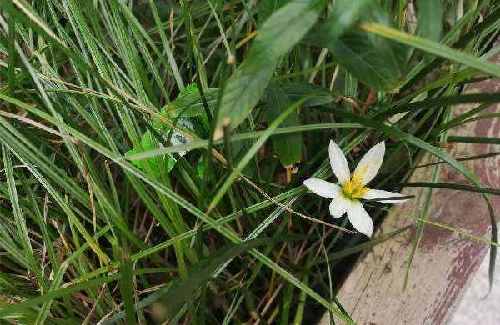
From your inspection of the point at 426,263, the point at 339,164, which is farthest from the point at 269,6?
the point at 426,263

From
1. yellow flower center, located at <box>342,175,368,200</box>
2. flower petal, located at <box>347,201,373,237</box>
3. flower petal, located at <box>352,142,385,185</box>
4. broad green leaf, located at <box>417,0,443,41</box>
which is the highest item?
broad green leaf, located at <box>417,0,443,41</box>

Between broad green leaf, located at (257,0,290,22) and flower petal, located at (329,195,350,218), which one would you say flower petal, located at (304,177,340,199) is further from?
broad green leaf, located at (257,0,290,22)

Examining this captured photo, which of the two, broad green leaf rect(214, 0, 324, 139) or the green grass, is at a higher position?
broad green leaf rect(214, 0, 324, 139)

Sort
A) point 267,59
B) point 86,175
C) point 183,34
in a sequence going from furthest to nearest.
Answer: point 183,34
point 86,175
point 267,59

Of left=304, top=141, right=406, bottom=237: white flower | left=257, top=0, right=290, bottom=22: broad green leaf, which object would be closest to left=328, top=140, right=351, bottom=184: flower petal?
left=304, top=141, right=406, bottom=237: white flower

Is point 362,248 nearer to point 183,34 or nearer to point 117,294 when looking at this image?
point 117,294

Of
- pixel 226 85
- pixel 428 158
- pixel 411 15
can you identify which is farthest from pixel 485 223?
pixel 226 85

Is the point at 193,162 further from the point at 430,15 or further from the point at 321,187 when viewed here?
the point at 430,15
